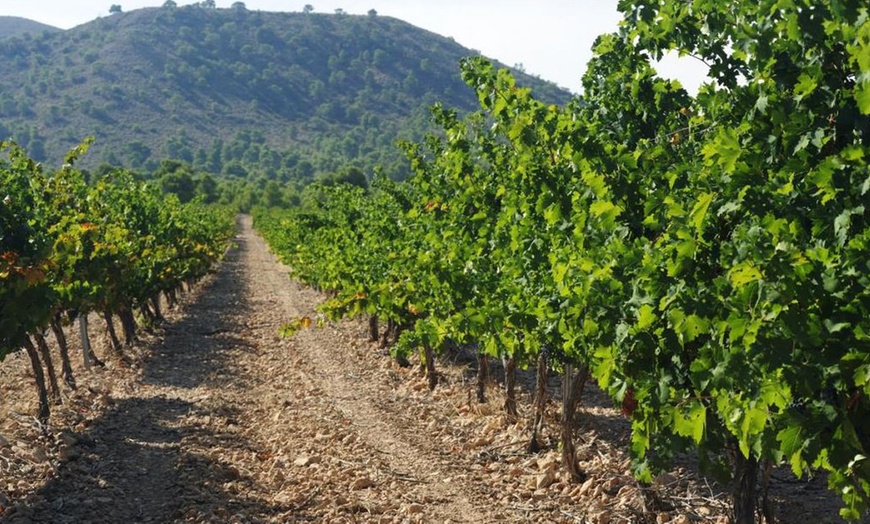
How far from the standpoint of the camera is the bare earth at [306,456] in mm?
8898

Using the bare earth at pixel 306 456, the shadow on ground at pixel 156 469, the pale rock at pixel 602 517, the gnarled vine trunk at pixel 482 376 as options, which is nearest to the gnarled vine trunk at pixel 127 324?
the bare earth at pixel 306 456

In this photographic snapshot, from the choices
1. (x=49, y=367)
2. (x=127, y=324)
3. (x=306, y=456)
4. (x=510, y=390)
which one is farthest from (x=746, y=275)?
(x=127, y=324)

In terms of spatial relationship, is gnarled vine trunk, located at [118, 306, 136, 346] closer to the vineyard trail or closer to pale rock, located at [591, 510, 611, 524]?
the vineyard trail

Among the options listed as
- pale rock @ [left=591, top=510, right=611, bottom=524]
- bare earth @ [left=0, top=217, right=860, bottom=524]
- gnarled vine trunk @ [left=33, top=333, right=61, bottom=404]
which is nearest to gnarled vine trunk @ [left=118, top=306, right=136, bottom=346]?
bare earth @ [left=0, top=217, right=860, bottom=524]

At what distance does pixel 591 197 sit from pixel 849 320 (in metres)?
2.94

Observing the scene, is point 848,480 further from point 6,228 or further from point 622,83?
point 6,228

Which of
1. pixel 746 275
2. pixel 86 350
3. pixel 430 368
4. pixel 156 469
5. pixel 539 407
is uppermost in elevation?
pixel 746 275

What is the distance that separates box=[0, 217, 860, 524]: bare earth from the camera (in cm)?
890

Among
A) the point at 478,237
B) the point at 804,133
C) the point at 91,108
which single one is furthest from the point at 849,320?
the point at 91,108

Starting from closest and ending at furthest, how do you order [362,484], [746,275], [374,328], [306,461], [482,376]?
1. [746,275]
2. [362,484]
3. [306,461]
4. [482,376]
5. [374,328]

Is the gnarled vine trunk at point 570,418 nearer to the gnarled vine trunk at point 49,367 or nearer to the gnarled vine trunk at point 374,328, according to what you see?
the gnarled vine trunk at point 49,367

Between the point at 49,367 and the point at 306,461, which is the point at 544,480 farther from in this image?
the point at 49,367

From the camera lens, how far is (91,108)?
18038 cm

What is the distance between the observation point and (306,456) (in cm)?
1093
